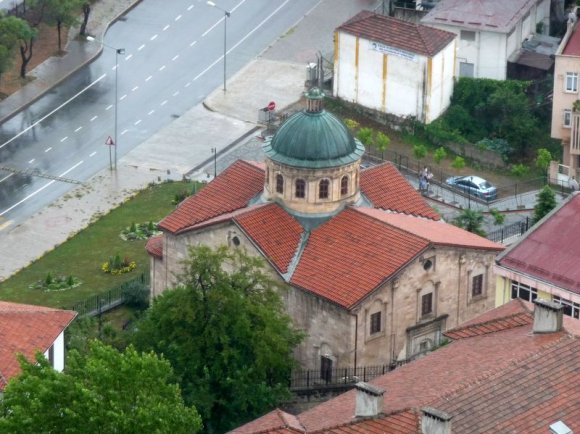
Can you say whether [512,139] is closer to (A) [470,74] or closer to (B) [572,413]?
(A) [470,74]

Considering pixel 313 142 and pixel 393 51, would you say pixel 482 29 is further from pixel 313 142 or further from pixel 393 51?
pixel 313 142

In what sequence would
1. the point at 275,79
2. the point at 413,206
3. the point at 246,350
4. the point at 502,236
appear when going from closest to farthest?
the point at 246,350
the point at 413,206
the point at 502,236
the point at 275,79

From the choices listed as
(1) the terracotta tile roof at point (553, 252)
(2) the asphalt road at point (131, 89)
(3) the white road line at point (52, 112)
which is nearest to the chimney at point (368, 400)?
(1) the terracotta tile roof at point (553, 252)

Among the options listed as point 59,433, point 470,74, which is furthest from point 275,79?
point 59,433

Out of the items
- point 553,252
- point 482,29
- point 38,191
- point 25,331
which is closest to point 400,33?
point 482,29

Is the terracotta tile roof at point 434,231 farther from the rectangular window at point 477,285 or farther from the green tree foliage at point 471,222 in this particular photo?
the green tree foliage at point 471,222
